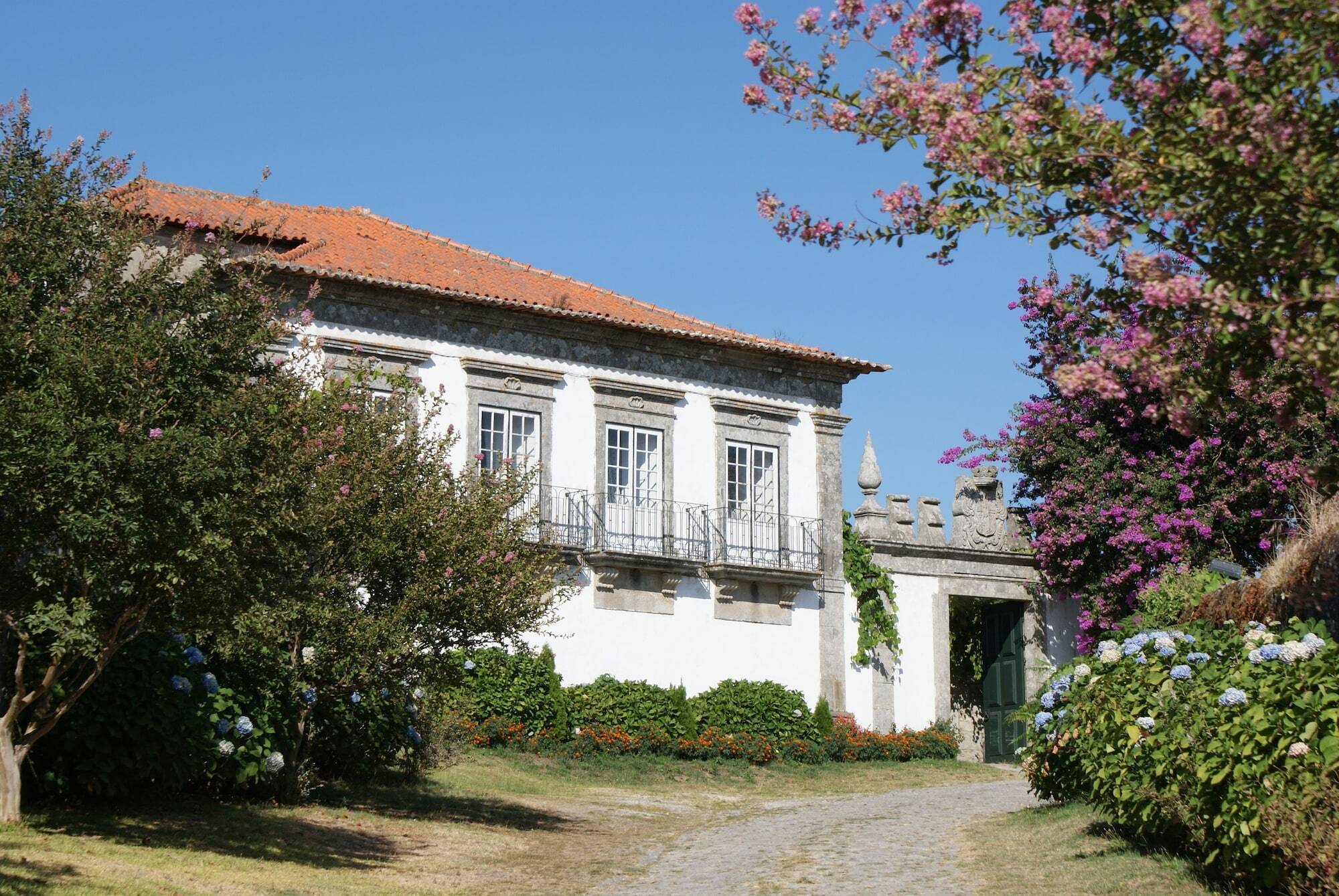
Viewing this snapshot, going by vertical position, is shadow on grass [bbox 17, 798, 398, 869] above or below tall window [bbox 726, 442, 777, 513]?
below

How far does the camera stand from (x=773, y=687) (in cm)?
2267

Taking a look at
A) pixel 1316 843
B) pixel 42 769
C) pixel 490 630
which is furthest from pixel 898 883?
pixel 42 769

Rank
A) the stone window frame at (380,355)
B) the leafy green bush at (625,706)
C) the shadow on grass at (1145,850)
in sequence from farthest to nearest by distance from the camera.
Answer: the leafy green bush at (625,706), the stone window frame at (380,355), the shadow on grass at (1145,850)

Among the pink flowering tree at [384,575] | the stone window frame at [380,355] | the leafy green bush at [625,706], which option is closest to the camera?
the pink flowering tree at [384,575]

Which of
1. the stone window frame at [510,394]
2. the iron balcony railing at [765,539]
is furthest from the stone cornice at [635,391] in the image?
the iron balcony railing at [765,539]

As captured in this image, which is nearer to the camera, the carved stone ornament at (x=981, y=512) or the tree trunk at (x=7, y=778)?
the tree trunk at (x=7, y=778)

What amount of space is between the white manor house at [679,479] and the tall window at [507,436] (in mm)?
26

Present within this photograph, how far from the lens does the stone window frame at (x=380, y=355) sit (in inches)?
805

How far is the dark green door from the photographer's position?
80.9 ft

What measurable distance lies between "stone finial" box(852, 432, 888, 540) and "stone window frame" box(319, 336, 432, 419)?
7.17m

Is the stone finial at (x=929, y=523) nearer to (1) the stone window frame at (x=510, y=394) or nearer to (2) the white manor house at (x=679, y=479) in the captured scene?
(2) the white manor house at (x=679, y=479)

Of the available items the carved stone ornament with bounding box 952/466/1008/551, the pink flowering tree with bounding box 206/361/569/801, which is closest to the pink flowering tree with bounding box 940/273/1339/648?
the carved stone ornament with bounding box 952/466/1008/551

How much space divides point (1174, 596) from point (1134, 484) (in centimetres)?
840

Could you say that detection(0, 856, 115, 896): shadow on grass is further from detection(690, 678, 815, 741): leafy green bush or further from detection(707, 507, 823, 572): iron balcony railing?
detection(707, 507, 823, 572): iron balcony railing
